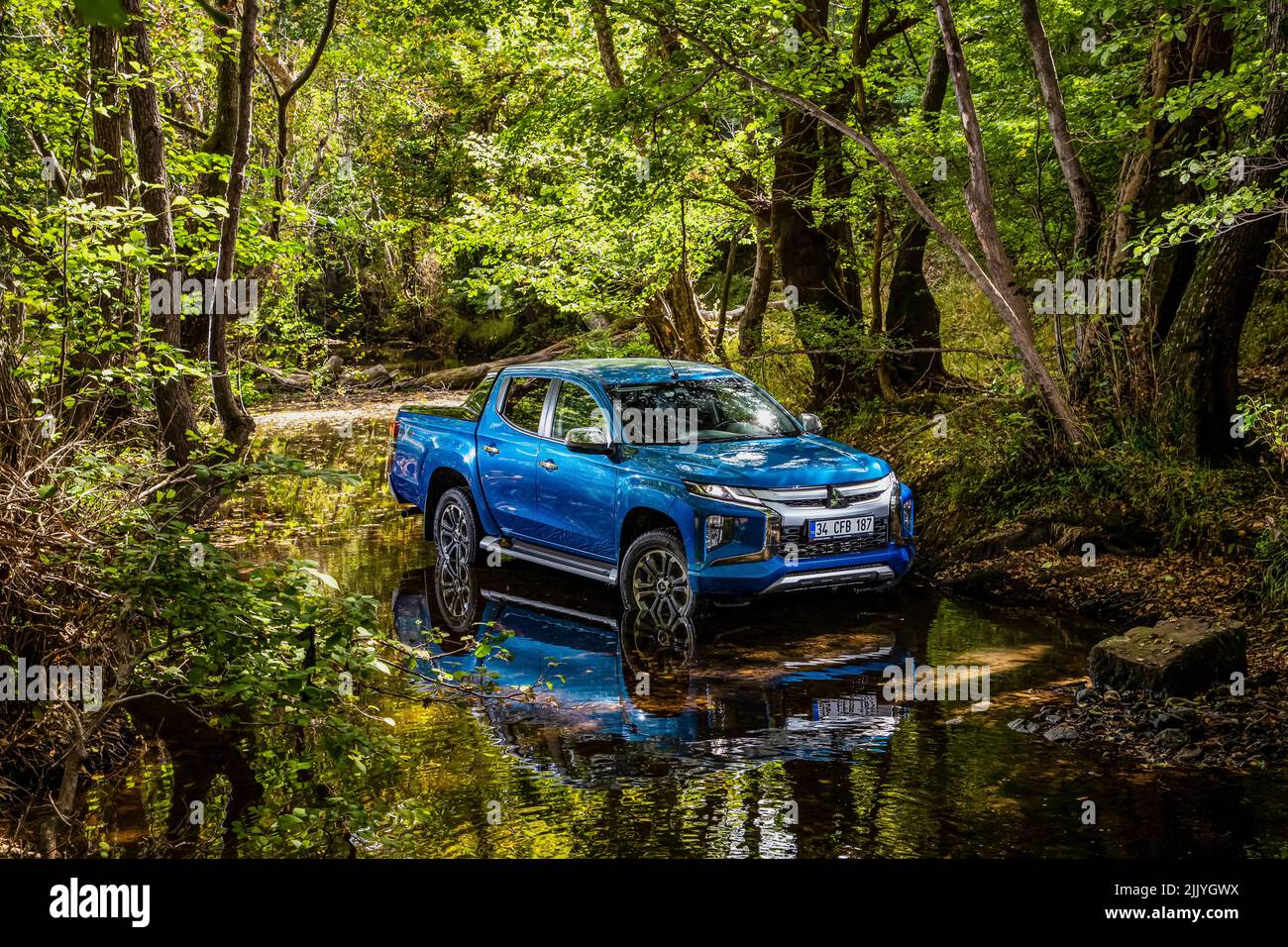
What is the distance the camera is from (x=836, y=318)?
14.6 m

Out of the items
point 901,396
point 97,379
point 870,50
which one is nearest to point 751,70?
point 870,50

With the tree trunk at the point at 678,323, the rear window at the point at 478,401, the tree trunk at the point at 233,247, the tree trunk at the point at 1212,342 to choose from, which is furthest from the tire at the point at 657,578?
the tree trunk at the point at 678,323

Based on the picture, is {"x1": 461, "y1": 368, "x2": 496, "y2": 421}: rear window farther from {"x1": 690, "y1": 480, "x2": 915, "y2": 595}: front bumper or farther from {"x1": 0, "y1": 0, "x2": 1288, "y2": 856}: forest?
{"x1": 690, "y1": 480, "x2": 915, "y2": 595}: front bumper

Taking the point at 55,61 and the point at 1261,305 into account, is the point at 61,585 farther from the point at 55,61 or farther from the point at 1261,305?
the point at 1261,305

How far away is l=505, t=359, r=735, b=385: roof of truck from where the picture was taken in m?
10.0

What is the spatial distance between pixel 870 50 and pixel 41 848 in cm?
1271

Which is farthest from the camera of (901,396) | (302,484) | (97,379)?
(302,484)

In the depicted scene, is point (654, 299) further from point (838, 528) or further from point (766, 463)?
point (838, 528)

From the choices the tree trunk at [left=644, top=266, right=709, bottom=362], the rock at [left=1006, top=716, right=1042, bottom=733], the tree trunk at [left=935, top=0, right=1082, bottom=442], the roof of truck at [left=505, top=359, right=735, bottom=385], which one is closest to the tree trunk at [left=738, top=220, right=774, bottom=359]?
the tree trunk at [left=644, top=266, right=709, bottom=362]

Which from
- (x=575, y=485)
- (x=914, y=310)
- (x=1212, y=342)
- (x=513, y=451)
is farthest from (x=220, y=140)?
(x=914, y=310)

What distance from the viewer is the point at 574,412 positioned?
395 inches
